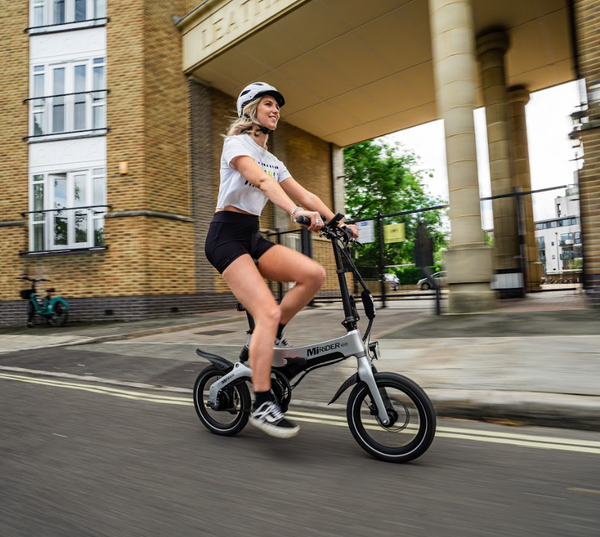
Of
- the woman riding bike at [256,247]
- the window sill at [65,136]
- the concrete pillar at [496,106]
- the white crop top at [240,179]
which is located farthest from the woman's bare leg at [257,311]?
the window sill at [65,136]

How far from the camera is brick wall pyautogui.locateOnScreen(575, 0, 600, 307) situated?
6676mm

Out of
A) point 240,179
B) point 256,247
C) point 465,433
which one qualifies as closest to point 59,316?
point 256,247

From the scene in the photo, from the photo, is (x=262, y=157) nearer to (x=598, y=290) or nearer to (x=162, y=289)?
(x=598, y=290)

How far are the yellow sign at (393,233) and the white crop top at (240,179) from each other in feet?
26.3

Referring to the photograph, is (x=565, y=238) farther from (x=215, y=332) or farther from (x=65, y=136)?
(x=65, y=136)

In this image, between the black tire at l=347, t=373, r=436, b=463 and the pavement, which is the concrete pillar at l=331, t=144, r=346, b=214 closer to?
the pavement

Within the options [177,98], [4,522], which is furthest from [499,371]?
[177,98]

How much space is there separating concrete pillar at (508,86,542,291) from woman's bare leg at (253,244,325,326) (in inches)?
333

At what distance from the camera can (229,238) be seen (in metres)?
2.96

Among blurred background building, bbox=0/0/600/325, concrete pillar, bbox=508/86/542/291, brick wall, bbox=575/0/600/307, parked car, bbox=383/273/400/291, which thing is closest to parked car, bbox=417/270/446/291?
parked car, bbox=383/273/400/291

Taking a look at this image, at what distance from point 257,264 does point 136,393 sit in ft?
7.97

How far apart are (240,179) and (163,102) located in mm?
11542

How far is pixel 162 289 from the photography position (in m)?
12.6

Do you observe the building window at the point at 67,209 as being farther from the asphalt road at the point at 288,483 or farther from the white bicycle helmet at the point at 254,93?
the white bicycle helmet at the point at 254,93
